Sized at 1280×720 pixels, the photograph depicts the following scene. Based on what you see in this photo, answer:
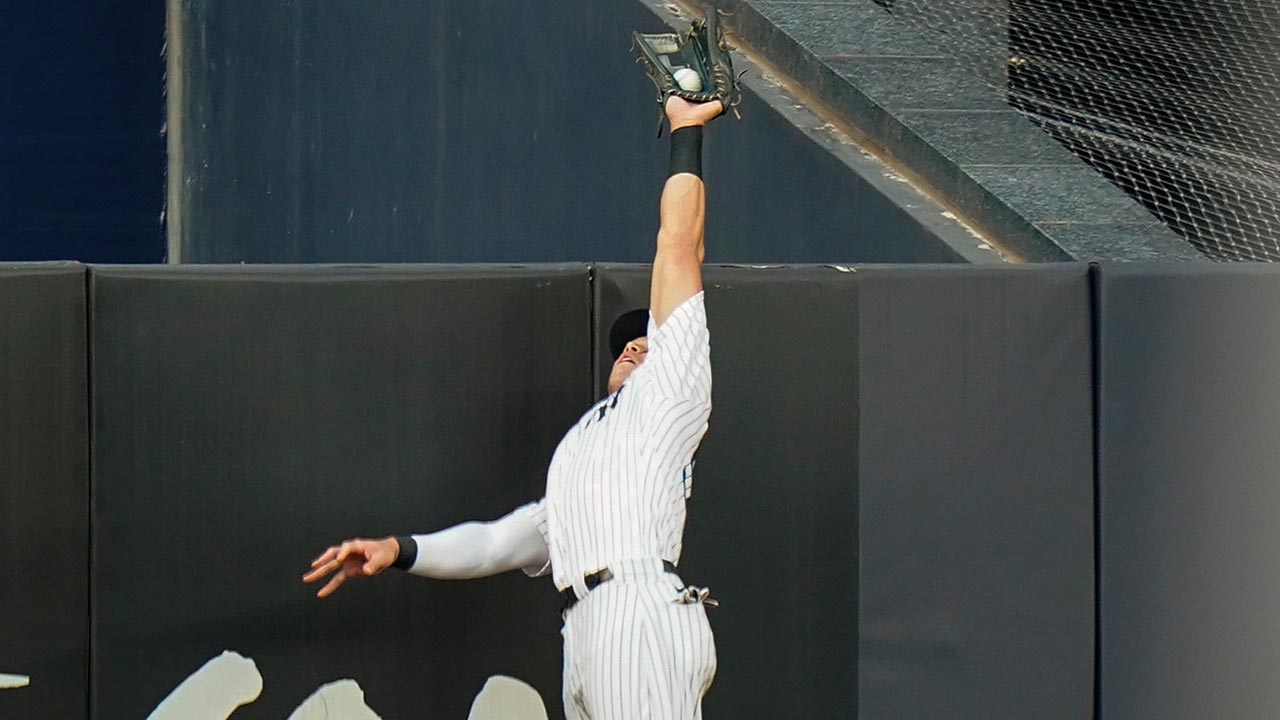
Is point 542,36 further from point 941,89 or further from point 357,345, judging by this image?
point 357,345

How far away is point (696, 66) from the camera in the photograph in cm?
467

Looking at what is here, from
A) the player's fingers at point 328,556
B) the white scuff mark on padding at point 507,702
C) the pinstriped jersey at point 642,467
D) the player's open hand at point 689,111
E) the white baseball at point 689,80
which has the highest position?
the white baseball at point 689,80

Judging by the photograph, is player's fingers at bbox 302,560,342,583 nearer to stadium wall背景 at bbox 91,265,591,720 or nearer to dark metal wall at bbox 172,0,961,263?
stadium wall背景 at bbox 91,265,591,720

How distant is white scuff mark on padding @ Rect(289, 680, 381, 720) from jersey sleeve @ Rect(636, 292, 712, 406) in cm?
121

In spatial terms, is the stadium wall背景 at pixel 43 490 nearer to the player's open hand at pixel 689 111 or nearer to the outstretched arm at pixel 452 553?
the outstretched arm at pixel 452 553

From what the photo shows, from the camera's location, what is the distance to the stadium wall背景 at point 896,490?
195 inches

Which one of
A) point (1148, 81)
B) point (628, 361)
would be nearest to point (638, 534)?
point (628, 361)

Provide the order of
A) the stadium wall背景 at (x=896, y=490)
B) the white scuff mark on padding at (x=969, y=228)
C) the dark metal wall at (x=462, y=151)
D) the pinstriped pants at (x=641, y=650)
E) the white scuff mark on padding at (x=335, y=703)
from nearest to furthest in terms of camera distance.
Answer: the pinstriped pants at (x=641, y=650), the white scuff mark on padding at (x=335, y=703), the stadium wall背景 at (x=896, y=490), the white scuff mark on padding at (x=969, y=228), the dark metal wall at (x=462, y=151)

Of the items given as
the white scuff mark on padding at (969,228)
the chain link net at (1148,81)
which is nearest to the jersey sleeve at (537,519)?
the white scuff mark on padding at (969,228)

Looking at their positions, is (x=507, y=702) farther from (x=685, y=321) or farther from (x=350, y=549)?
(x=685, y=321)

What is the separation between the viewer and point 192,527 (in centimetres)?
462

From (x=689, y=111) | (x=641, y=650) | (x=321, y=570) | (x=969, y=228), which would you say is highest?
(x=689, y=111)

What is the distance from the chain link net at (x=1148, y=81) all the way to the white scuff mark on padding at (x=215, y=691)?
15.6ft

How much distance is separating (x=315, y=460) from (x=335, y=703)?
0.66 meters
